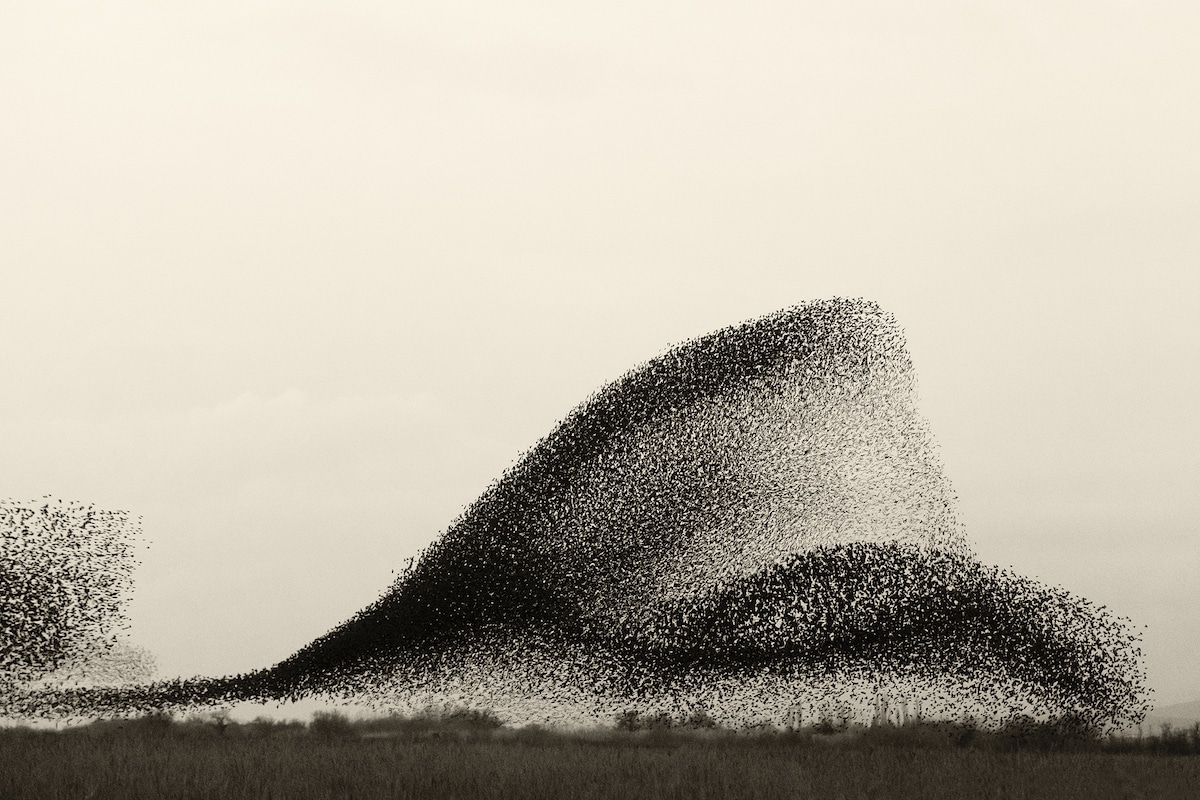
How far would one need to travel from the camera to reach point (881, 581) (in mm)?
22609

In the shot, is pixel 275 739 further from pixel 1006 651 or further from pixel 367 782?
pixel 1006 651

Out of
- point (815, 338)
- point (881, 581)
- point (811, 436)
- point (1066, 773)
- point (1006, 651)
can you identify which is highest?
point (815, 338)

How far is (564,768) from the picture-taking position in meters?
14.1

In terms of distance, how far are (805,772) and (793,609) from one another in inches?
318

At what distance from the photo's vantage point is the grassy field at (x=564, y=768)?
40.7 ft

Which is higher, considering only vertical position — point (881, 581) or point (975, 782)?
point (881, 581)

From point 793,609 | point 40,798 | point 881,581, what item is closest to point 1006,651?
point 881,581

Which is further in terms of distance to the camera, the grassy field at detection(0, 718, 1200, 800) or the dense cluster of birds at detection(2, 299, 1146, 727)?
the dense cluster of birds at detection(2, 299, 1146, 727)

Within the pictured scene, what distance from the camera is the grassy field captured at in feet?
40.7

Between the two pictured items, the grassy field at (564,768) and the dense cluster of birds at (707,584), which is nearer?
the grassy field at (564,768)

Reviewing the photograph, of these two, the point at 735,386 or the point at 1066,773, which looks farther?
the point at 735,386

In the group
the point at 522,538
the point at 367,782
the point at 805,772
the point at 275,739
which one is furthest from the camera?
the point at 522,538

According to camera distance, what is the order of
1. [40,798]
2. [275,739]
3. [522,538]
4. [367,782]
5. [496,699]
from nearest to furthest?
[40,798] → [367,782] → [275,739] → [496,699] → [522,538]

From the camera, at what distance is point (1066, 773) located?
14727 millimetres
